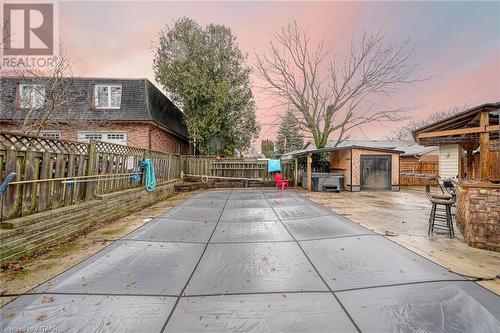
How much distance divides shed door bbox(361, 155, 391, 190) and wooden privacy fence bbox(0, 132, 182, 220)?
12.3 m

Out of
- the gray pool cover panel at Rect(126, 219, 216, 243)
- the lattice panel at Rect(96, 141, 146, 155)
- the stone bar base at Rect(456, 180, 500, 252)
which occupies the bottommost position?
the gray pool cover panel at Rect(126, 219, 216, 243)

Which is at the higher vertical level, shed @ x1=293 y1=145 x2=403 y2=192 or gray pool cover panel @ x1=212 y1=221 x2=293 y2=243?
shed @ x1=293 y1=145 x2=403 y2=192

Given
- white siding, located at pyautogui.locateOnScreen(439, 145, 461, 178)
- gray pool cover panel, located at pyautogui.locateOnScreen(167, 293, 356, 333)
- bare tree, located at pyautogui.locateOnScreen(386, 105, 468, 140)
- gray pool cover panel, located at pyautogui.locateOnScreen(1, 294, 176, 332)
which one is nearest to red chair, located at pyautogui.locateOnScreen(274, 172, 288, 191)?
white siding, located at pyautogui.locateOnScreen(439, 145, 461, 178)

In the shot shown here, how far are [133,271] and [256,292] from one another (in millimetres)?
1769

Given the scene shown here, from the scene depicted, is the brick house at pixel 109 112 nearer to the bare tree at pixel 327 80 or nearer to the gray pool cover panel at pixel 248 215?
→ the gray pool cover panel at pixel 248 215

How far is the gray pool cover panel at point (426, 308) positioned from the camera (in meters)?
2.10

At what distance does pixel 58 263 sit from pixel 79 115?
40.7ft

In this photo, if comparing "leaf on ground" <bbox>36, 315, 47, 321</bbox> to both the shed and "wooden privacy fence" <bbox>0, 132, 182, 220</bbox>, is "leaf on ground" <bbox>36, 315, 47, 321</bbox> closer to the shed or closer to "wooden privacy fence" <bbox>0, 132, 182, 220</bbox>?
"wooden privacy fence" <bbox>0, 132, 182, 220</bbox>

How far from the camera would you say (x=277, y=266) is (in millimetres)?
3393

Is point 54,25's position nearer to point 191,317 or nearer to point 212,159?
point 212,159

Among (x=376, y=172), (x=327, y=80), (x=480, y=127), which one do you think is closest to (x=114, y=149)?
(x=480, y=127)

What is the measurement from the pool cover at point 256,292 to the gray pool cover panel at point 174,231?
161 mm

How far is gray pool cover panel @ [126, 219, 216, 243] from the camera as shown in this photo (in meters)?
4.72

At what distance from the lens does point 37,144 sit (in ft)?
13.7
